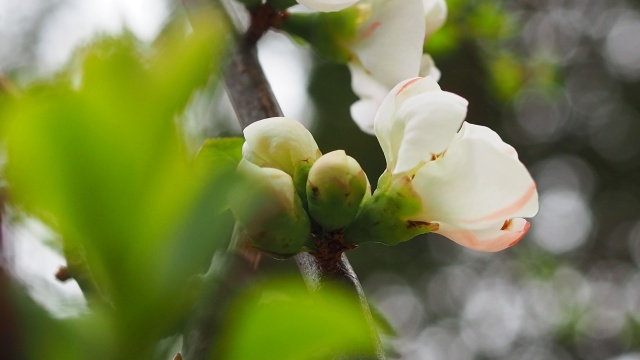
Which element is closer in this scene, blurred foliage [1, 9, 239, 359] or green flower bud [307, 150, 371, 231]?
blurred foliage [1, 9, 239, 359]

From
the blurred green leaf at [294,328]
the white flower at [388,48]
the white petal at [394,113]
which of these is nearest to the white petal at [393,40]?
the white flower at [388,48]

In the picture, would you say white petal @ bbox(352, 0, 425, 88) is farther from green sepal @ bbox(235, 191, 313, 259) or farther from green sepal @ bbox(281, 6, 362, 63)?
green sepal @ bbox(235, 191, 313, 259)

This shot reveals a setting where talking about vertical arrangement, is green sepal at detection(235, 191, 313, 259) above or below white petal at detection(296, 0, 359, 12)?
below

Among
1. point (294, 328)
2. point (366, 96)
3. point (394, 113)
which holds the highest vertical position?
point (294, 328)

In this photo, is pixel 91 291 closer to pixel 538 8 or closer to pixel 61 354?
pixel 61 354

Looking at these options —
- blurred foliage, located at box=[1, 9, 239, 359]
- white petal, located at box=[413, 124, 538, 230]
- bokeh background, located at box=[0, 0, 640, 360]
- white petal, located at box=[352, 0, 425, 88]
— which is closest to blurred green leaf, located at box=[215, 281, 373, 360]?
blurred foliage, located at box=[1, 9, 239, 359]

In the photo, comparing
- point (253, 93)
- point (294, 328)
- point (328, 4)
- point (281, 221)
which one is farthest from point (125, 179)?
point (253, 93)

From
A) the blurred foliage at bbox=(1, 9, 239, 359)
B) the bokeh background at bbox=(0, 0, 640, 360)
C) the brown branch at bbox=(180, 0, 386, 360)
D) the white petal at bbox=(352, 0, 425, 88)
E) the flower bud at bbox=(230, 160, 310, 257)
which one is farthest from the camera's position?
the bokeh background at bbox=(0, 0, 640, 360)

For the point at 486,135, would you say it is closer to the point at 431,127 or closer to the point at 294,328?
the point at 431,127
